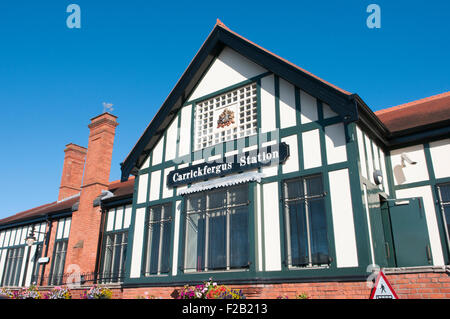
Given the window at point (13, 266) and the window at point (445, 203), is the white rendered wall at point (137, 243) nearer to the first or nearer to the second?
the window at point (445, 203)

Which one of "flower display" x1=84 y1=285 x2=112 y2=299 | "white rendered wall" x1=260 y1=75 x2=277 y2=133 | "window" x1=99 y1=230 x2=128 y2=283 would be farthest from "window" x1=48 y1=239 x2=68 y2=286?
"white rendered wall" x1=260 y1=75 x2=277 y2=133

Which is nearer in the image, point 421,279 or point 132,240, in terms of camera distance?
point 421,279

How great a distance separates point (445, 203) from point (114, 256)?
12.1 meters

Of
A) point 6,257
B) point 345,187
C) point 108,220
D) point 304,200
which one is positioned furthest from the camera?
point 6,257

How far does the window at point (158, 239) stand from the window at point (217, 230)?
929 mm

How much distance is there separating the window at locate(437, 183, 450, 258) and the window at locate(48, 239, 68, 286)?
603 inches

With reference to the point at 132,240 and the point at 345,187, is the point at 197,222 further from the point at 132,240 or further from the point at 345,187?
the point at 345,187

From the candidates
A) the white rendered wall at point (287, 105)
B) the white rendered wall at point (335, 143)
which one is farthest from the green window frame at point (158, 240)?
the white rendered wall at point (335, 143)

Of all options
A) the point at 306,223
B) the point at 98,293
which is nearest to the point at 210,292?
the point at 306,223

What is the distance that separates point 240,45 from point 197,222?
5.71 m

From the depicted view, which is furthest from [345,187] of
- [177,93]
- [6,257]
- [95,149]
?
[6,257]

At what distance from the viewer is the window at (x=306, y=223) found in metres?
8.82

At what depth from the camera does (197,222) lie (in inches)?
441

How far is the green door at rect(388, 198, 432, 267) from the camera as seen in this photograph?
373 inches
